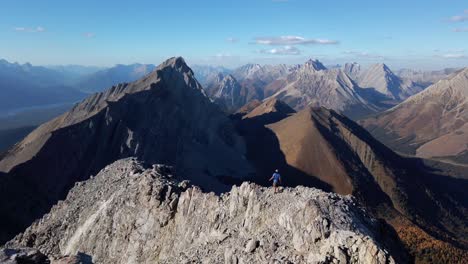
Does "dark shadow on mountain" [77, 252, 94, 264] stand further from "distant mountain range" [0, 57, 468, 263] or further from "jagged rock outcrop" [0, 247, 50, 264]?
"jagged rock outcrop" [0, 247, 50, 264]

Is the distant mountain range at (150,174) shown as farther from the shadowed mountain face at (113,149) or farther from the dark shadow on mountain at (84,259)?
the dark shadow on mountain at (84,259)

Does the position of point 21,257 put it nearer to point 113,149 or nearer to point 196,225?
point 196,225

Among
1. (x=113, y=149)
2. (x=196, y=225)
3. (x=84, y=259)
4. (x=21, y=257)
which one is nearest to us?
(x=21, y=257)

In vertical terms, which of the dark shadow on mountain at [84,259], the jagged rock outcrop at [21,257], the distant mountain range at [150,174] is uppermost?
the jagged rock outcrop at [21,257]

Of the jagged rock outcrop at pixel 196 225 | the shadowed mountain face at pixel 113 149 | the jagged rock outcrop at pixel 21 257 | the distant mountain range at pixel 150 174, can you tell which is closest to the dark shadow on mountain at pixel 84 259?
the jagged rock outcrop at pixel 196 225

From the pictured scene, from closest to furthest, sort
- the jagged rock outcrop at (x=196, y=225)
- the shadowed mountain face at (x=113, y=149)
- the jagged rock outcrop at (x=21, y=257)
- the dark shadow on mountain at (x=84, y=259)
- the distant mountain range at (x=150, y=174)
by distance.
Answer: the jagged rock outcrop at (x=196, y=225) → the jagged rock outcrop at (x=21, y=257) → the dark shadow on mountain at (x=84, y=259) → the distant mountain range at (x=150, y=174) → the shadowed mountain face at (x=113, y=149)

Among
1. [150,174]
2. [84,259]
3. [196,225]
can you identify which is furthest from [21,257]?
[150,174]

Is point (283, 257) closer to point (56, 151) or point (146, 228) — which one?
point (146, 228)

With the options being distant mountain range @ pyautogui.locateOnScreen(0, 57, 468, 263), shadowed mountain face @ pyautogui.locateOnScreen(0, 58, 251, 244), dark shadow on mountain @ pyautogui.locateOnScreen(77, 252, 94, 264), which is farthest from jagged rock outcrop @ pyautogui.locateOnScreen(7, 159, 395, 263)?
shadowed mountain face @ pyautogui.locateOnScreen(0, 58, 251, 244)

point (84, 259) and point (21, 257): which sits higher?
point (21, 257)
